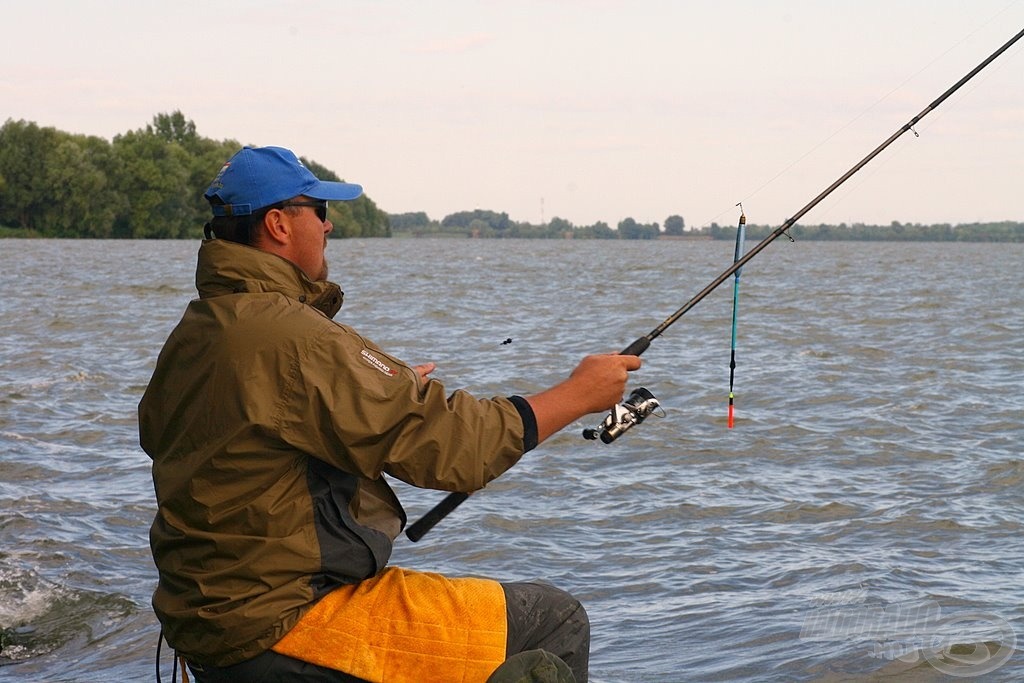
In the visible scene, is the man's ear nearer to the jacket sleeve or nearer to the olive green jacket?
the olive green jacket

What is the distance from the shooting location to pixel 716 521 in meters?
9.60

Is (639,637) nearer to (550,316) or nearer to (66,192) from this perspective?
(550,316)

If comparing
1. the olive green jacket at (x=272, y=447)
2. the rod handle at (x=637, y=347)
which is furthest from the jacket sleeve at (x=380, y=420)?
the rod handle at (x=637, y=347)

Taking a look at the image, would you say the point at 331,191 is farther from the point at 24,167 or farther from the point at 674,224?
the point at 24,167

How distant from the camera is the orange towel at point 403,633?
10.8ft

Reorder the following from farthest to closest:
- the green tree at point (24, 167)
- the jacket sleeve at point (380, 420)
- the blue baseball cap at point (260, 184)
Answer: the green tree at point (24, 167) → the blue baseball cap at point (260, 184) → the jacket sleeve at point (380, 420)

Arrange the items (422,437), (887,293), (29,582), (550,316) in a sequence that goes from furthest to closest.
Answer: (887,293) < (550,316) < (29,582) < (422,437)

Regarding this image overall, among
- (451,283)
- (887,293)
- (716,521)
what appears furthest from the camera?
(451,283)

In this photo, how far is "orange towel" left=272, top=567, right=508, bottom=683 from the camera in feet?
10.8

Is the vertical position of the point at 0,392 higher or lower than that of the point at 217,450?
lower

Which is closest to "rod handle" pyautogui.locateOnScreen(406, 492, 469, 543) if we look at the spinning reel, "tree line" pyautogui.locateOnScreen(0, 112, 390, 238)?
the spinning reel

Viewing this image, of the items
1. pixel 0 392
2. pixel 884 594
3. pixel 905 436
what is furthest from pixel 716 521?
pixel 0 392

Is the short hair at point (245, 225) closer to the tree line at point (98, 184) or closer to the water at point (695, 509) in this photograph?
the water at point (695, 509)

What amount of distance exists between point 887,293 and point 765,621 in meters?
32.7
